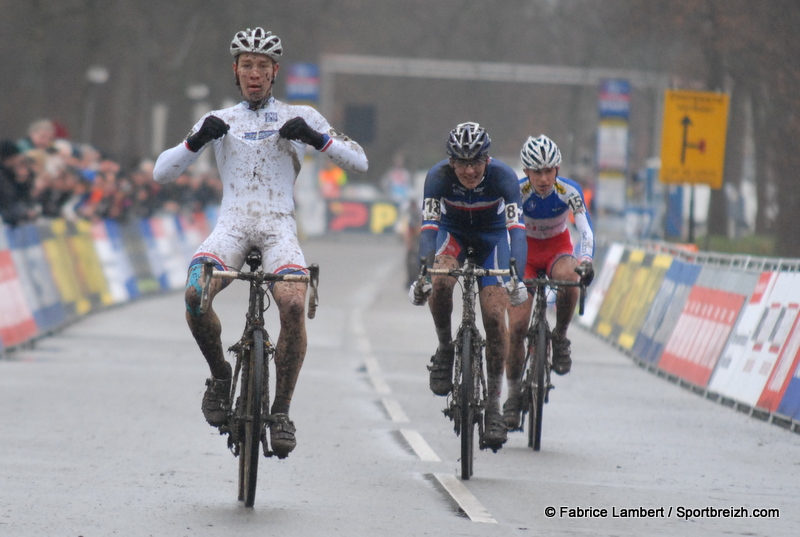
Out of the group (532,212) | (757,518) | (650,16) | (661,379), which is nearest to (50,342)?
(661,379)

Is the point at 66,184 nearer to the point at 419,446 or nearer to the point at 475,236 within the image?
the point at 419,446

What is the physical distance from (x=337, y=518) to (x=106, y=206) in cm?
1834

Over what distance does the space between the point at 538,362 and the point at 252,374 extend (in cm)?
343

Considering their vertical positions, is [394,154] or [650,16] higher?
[650,16]

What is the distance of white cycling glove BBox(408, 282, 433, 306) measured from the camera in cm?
979

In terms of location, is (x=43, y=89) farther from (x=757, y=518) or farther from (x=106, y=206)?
(x=757, y=518)

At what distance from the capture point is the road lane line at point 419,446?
10617mm

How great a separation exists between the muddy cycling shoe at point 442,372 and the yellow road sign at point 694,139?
13.1 m

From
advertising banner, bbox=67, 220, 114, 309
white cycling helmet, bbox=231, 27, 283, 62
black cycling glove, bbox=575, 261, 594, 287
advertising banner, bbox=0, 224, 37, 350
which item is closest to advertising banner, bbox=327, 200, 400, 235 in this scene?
advertising banner, bbox=67, 220, 114, 309

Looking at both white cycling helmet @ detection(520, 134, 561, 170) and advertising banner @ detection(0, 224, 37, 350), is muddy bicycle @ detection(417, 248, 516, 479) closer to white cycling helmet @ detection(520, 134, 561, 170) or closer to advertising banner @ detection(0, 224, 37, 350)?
white cycling helmet @ detection(520, 134, 561, 170)

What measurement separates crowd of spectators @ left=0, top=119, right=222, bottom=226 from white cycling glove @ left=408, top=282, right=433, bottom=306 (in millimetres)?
9477

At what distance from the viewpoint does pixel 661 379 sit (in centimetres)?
1719

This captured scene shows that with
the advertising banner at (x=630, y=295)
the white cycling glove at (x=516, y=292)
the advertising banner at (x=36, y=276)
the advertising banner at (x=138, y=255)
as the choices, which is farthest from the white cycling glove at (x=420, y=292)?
the advertising banner at (x=138, y=255)

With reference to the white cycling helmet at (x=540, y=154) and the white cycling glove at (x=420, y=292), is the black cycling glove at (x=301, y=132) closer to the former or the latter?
the white cycling glove at (x=420, y=292)
